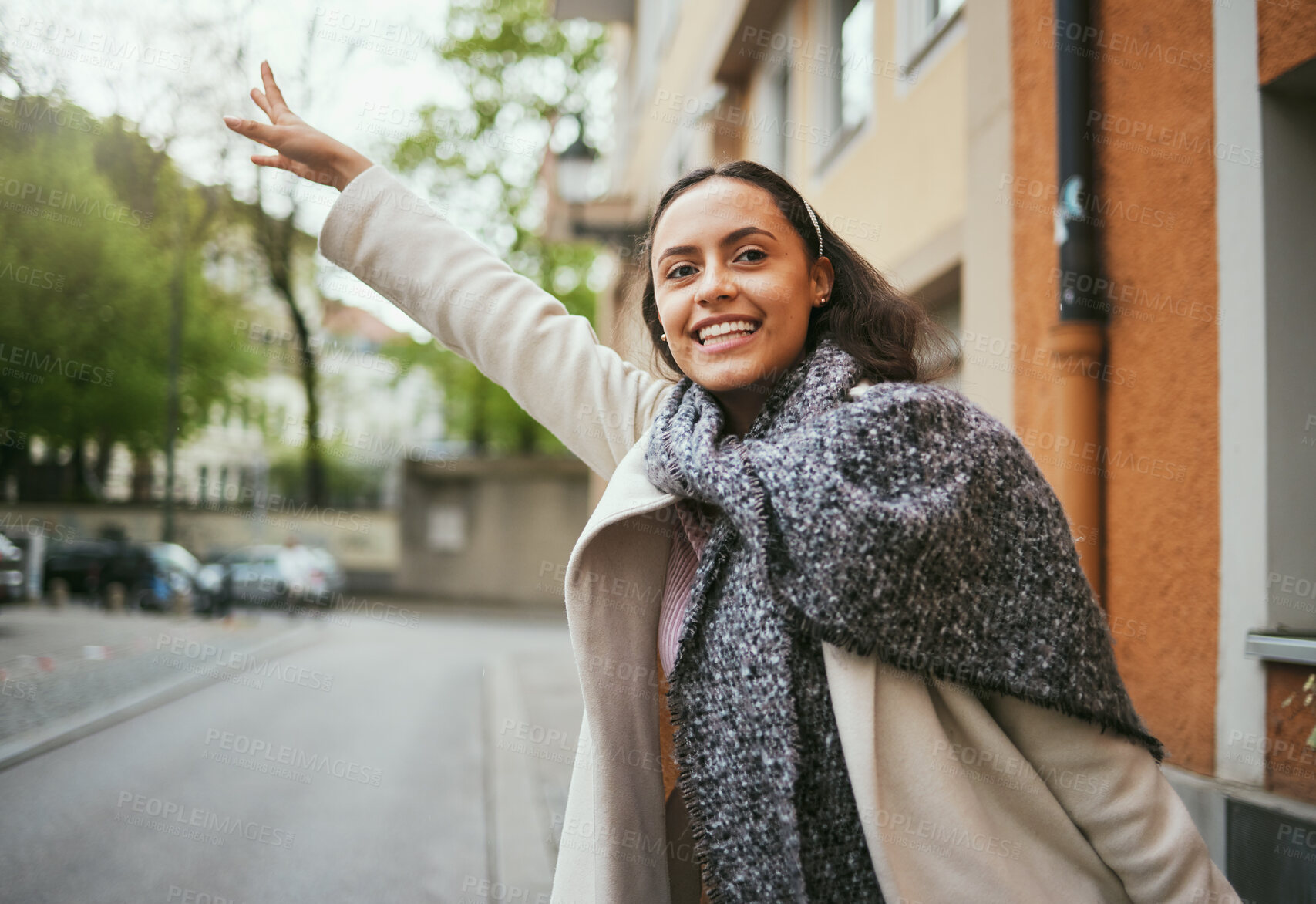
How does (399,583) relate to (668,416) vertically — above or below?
below

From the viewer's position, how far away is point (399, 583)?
88.8 feet

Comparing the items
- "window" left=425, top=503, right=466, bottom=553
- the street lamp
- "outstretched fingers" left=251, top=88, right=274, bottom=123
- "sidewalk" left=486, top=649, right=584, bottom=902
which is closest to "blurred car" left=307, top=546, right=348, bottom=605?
"window" left=425, top=503, right=466, bottom=553

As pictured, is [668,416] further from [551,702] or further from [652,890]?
[551,702]

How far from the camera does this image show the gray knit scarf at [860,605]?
129 cm

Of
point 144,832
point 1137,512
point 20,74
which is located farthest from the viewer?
point 20,74

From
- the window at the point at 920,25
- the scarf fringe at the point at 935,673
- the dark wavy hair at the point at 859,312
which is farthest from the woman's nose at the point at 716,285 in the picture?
the window at the point at 920,25

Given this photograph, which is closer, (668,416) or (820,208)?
(668,416)

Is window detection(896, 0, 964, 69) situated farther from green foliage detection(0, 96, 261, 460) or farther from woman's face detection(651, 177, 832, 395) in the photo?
green foliage detection(0, 96, 261, 460)

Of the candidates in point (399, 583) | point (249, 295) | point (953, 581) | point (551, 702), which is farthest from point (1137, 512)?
point (399, 583)

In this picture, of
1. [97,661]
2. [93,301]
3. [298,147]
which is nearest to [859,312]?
[298,147]

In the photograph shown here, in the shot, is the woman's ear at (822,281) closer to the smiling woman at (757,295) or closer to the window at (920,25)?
the smiling woman at (757,295)

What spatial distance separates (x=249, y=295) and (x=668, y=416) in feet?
80.1

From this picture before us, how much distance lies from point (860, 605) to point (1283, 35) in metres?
2.38

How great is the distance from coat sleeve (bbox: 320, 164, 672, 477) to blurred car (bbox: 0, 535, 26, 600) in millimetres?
12225
